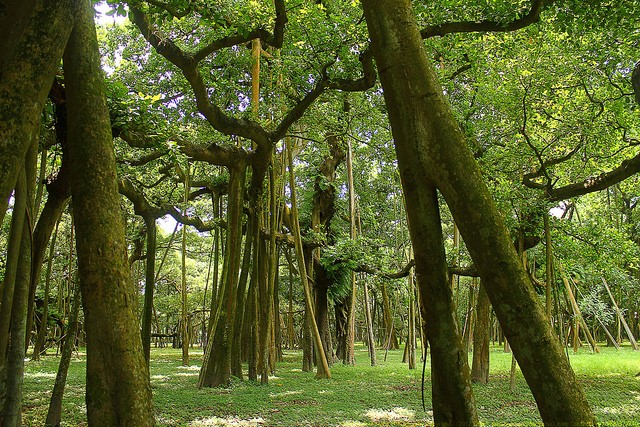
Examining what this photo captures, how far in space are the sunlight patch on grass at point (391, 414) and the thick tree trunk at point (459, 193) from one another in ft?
12.2

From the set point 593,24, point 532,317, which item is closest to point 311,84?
point 593,24

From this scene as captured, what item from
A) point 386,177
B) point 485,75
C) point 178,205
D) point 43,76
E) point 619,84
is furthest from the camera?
point 386,177

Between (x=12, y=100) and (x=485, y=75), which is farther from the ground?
(x=485, y=75)

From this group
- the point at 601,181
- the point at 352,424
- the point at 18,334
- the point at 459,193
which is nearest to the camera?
the point at 459,193

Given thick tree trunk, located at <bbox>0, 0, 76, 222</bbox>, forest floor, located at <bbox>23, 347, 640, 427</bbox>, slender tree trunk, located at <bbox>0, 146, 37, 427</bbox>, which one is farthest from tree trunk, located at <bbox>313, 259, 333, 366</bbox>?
thick tree trunk, located at <bbox>0, 0, 76, 222</bbox>

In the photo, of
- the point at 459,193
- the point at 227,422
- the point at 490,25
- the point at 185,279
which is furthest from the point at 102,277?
the point at 185,279

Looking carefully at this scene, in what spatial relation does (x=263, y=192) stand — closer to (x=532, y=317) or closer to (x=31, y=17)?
(x=31, y=17)

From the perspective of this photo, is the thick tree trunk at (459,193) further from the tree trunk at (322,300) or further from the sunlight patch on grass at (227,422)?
the tree trunk at (322,300)

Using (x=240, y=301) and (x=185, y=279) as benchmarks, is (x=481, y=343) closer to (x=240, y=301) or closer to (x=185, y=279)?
(x=240, y=301)

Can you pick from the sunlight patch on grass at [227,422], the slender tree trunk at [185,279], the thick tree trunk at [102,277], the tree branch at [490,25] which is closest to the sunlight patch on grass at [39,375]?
the slender tree trunk at [185,279]

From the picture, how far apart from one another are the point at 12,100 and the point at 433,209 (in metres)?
2.37

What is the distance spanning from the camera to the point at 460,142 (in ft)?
8.73

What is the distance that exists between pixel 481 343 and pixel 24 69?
843 centimetres

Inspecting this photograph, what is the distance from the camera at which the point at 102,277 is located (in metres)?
2.80
